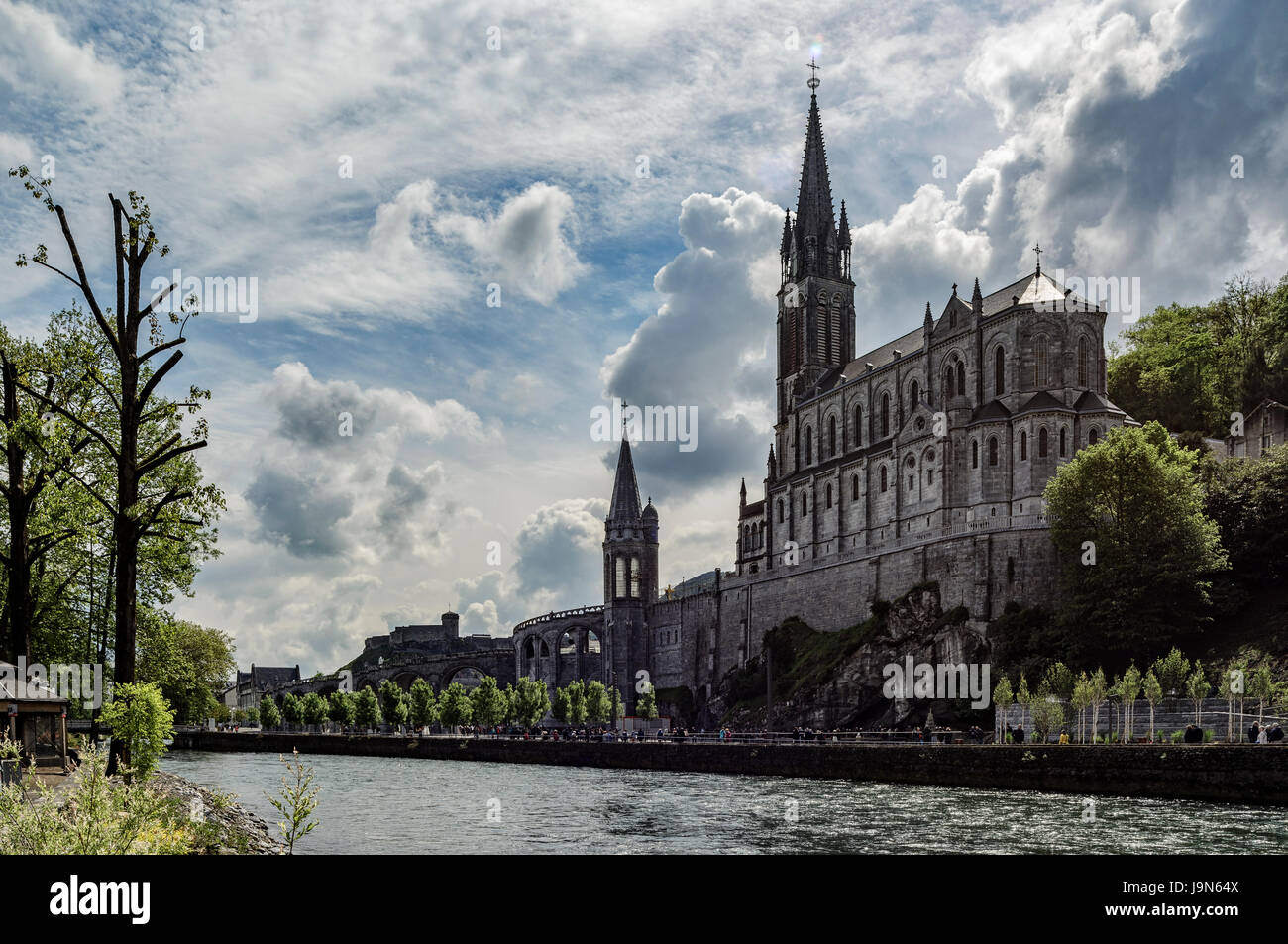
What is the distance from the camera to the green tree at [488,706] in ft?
333

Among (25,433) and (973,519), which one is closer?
(25,433)

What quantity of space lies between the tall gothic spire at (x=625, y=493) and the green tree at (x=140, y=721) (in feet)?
334

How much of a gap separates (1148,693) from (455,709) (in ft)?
226

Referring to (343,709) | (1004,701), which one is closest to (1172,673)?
(1004,701)

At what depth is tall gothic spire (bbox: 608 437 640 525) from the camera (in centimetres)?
12138

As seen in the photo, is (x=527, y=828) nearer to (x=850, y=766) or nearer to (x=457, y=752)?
(x=850, y=766)

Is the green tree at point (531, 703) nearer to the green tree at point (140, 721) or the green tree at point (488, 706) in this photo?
the green tree at point (488, 706)

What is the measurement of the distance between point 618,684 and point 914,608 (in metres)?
40.3

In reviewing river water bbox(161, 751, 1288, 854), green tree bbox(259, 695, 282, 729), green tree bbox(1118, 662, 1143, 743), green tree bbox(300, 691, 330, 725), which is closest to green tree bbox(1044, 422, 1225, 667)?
green tree bbox(1118, 662, 1143, 743)

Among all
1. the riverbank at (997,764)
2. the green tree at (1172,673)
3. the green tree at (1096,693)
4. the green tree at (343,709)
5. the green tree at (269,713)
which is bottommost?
the green tree at (269,713)

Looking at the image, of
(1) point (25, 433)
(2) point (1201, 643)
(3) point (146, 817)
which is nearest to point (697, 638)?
(2) point (1201, 643)

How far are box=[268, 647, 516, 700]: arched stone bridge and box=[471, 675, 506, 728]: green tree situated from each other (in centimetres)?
2332

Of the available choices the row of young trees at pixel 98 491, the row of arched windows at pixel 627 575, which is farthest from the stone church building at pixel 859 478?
the row of young trees at pixel 98 491
